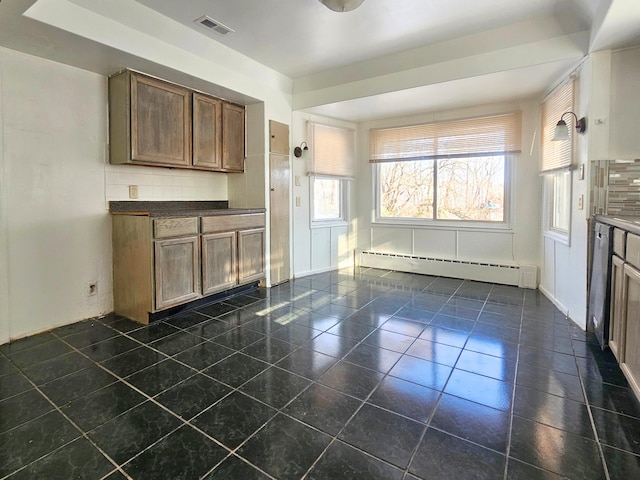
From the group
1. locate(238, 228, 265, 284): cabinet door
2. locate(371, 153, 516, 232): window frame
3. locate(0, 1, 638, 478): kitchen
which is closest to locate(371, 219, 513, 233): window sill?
locate(371, 153, 516, 232): window frame

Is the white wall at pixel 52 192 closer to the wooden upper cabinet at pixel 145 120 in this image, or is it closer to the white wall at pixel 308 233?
the wooden upper cabinet at pixel 145 120

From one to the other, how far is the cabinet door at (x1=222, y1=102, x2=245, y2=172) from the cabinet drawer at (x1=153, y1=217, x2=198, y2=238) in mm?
998

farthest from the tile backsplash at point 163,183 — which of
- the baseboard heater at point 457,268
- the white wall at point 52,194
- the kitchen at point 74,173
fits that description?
the baseboard heater at point 457,268

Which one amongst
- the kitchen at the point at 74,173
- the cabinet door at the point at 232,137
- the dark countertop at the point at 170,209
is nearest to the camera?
the kitchen at the point at 74,173

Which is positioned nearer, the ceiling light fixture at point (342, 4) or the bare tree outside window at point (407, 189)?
the ceiling light fixture at point (342, 4)

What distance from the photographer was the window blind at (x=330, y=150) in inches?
184

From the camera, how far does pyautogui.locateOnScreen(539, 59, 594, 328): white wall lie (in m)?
2.74

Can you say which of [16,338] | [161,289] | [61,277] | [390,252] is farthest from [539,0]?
[16,338]

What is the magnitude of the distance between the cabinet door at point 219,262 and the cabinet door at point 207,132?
827mm

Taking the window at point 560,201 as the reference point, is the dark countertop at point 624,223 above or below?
below

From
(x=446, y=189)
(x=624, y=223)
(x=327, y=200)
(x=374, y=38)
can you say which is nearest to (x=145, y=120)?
(x=374, y=38)

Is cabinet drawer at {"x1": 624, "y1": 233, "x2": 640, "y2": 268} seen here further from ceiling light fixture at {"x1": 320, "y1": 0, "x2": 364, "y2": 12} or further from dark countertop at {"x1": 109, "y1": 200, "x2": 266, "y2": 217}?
dark countertop at {"x1": 109, "y1": 200, "x2": 266, "y2": 217}

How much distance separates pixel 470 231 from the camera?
4.52 m

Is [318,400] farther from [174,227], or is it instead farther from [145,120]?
[145,120]
